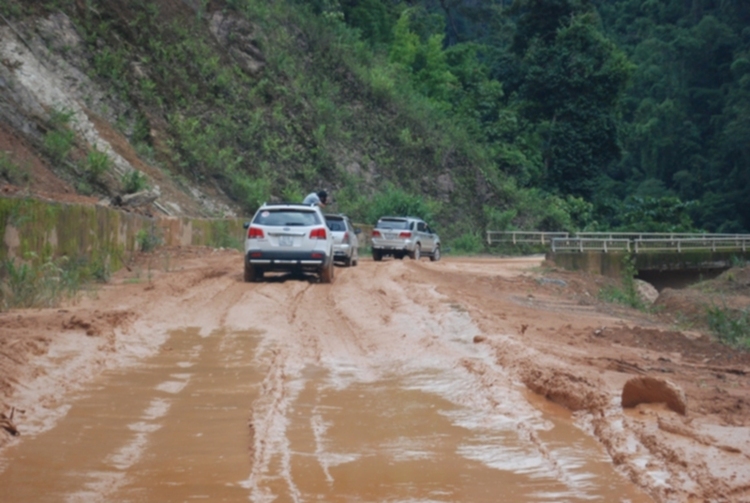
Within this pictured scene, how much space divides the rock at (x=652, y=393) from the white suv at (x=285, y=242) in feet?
43.6

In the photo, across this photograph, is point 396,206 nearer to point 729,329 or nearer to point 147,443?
point 729,329

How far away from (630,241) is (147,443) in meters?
38.0

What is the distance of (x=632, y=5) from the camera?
3410 inches

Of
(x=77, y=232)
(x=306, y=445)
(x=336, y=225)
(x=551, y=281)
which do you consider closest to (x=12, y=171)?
(x=77, y=232)

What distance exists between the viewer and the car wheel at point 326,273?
69.9 ft

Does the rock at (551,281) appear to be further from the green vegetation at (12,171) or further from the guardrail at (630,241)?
the green vegetation at (12,171)

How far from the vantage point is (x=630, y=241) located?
43.0m

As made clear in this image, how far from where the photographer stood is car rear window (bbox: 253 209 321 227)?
2100 centimetres

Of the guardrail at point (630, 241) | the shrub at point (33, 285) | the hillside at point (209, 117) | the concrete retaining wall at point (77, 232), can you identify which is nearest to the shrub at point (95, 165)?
the hillside at point (209, 117)

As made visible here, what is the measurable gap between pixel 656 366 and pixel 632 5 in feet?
266

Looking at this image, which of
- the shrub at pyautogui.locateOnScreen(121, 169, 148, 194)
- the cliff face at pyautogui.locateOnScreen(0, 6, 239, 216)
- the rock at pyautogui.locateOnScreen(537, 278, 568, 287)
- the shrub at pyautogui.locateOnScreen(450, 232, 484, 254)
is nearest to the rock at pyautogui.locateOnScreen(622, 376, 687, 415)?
the cliff face at pyautogui.locateOnScreen(0, 6, 239, 216)

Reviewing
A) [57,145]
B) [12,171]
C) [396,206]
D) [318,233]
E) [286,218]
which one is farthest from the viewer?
[396,206]

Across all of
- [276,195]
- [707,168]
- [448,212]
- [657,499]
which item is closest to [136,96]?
[276,195]

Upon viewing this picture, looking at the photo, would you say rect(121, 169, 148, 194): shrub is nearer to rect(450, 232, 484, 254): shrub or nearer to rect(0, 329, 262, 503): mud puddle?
rect(0, 329, 262, 503): mud puddle
